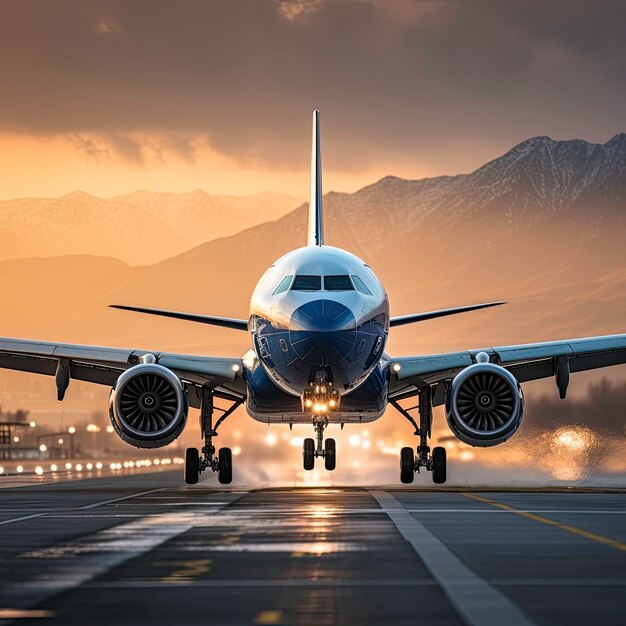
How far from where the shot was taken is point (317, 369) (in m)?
29.0

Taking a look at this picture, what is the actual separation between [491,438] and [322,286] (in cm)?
674

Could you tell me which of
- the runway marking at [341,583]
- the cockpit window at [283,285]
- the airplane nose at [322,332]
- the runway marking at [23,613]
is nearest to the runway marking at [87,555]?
the runway marking at [23,613]

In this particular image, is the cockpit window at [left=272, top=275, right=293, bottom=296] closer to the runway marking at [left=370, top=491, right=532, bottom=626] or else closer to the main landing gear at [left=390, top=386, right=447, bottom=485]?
the main landing gear at [left=390, top=386, right=447, bottom=485]

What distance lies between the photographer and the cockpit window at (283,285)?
2989 centimetres

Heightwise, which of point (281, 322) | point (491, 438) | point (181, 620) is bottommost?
point (181, 620)

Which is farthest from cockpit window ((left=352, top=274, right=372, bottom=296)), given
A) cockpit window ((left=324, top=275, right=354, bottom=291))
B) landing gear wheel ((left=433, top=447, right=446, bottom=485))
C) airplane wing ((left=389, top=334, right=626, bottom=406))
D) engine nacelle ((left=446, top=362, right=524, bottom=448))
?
landing gear wheel ((left=433, top=447, right=446, bottom=485))

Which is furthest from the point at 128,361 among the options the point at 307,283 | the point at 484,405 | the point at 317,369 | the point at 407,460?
the point at 484,405

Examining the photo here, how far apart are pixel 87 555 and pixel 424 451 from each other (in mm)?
24203

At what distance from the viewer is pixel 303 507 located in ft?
73.7

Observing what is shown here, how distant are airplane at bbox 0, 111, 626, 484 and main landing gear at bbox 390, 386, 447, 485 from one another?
0.13 ft

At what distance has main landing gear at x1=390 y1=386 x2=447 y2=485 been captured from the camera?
3619 centimetres

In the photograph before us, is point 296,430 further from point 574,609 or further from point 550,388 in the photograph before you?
point 574,609

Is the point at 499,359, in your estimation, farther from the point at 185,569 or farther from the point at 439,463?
the point at 185,569

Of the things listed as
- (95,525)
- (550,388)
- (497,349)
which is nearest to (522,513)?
(95,525)
